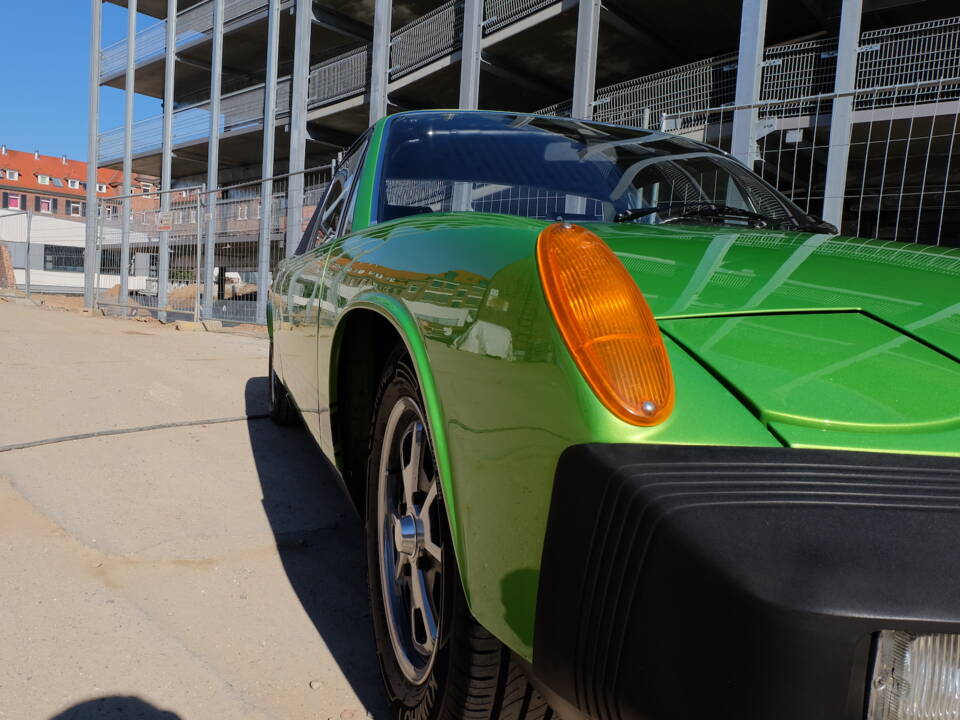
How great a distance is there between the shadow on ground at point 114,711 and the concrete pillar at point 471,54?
46.4ft

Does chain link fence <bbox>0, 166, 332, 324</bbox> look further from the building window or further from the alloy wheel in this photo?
the alloy wheel

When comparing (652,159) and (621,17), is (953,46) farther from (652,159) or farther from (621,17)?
(652,159)

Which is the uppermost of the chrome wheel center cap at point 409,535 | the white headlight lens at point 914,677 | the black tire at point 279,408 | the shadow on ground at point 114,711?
the white headlight lens at point 914,677

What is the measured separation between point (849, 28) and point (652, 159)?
911 centimetres

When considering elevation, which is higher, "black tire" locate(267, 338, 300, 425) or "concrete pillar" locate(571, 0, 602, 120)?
"concrete pillar" locate(571, 0, 602, 120)

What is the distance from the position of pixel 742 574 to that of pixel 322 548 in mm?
2086

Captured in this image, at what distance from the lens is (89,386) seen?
5145 millimetres

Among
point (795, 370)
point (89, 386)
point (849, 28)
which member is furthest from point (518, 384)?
point (849, 28)

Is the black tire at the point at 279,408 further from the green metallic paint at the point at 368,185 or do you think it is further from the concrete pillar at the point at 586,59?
the concrete pillar at the point at 586,59

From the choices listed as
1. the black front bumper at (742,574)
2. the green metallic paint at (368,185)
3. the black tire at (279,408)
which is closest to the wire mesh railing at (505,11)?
the black tire at (279,408)

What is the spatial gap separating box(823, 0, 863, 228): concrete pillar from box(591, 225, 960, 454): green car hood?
6.17 meters

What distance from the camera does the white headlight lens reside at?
2.34 ft

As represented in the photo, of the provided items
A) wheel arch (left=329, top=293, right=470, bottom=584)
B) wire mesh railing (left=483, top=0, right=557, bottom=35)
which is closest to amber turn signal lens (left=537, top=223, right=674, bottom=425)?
wheel arch (left=329, top=293, right=470, bottom=584)

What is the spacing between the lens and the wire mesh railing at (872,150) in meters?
8.02
